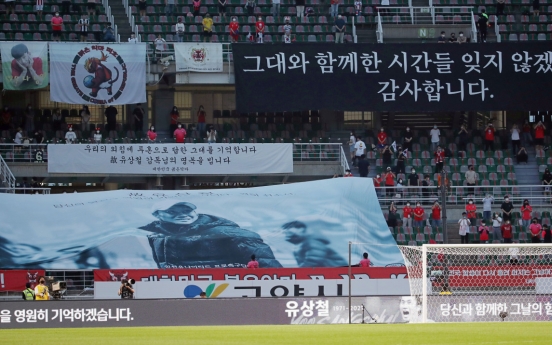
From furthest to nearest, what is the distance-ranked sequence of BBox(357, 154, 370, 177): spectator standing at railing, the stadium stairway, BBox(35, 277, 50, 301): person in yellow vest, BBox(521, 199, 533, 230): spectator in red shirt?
the stadium stairway, BBox(357, 154, 370, 177): spectator standing at railing, BBox(521, 199, 533, 230): spectator in red shirt, BBox(35, 277, 50, 301): person in yellow vest

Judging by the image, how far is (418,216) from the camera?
3422cm

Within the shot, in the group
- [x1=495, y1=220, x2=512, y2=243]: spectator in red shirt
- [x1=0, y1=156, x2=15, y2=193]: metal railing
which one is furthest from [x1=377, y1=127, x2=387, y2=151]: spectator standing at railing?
[x1=0, y1=156, x2=15, y2=193]: metal railing

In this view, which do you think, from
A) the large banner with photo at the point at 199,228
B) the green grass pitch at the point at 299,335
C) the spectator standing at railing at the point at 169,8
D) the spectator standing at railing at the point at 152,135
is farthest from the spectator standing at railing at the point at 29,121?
the green grass pitch at the point at 299,335

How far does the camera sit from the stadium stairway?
133ft

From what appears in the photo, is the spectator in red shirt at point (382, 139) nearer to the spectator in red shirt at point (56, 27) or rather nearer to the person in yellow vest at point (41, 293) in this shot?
the spectator in red shirt at point (56, 27)

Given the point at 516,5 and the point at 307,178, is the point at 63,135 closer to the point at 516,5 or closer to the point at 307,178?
the point at 307,178

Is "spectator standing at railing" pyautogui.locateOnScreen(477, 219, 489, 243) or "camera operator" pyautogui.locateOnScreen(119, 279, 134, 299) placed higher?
"spectator standing at railing" pyautogui.locateOnScreen(477, 219, 489, 243)

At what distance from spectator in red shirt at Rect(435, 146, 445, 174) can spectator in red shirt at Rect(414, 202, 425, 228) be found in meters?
3.41

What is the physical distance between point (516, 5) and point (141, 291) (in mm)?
23428

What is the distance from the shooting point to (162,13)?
41.1 meters

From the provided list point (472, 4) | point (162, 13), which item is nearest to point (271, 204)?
point (162, 13)

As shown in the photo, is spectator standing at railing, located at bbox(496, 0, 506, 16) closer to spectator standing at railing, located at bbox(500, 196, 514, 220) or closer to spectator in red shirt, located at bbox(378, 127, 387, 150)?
spectator in red shirt, located at bbox(378, 127, 387, 150)

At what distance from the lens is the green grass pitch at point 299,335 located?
16.5m

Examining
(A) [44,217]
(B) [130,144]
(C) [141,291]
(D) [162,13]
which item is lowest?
(C) [141,291]
